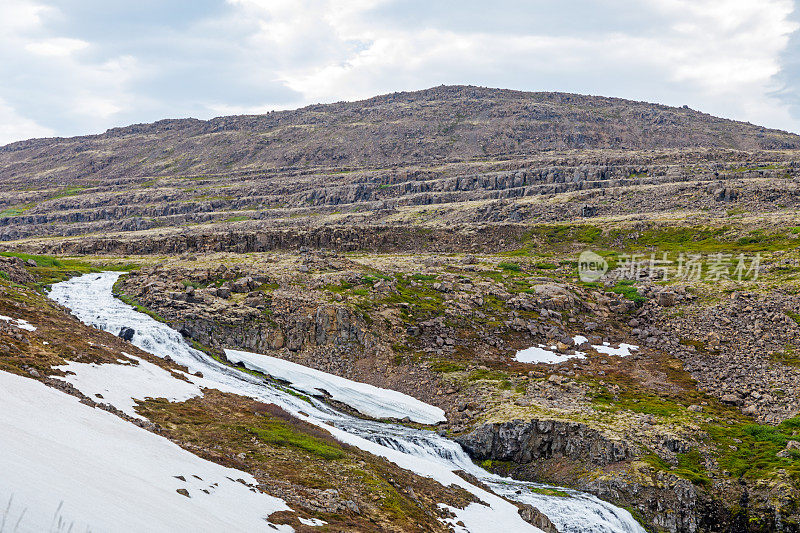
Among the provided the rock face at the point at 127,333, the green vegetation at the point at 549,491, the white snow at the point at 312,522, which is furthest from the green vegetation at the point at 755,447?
the rock face at the point at 127,333

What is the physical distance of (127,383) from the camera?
26844 mm

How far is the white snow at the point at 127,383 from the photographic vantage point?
24.0 m

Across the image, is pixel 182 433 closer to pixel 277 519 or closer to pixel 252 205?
pixel 277 519

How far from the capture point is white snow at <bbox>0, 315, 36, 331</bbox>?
29.8 metres

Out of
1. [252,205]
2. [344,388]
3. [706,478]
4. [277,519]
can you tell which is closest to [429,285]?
[344,388]

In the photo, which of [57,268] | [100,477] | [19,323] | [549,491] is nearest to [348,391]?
[549,491]

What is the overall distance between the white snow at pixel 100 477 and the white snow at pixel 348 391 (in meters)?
21.1

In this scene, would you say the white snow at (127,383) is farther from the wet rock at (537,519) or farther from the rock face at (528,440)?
the wet rock at (537,519)

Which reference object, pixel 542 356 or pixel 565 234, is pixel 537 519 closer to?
pixel 542 356

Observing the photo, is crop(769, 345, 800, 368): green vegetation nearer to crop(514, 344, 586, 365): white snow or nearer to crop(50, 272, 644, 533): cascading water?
crop(514, 344, 586, 365): white snow

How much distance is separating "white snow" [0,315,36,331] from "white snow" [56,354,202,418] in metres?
5.89

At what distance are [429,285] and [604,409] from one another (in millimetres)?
30268

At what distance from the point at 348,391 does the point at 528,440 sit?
15.1 metres

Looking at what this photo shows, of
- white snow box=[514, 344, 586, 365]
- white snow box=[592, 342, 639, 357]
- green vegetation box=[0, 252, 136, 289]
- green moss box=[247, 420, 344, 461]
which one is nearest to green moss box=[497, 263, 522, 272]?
white snow box=[592, 342, 639, 357]
